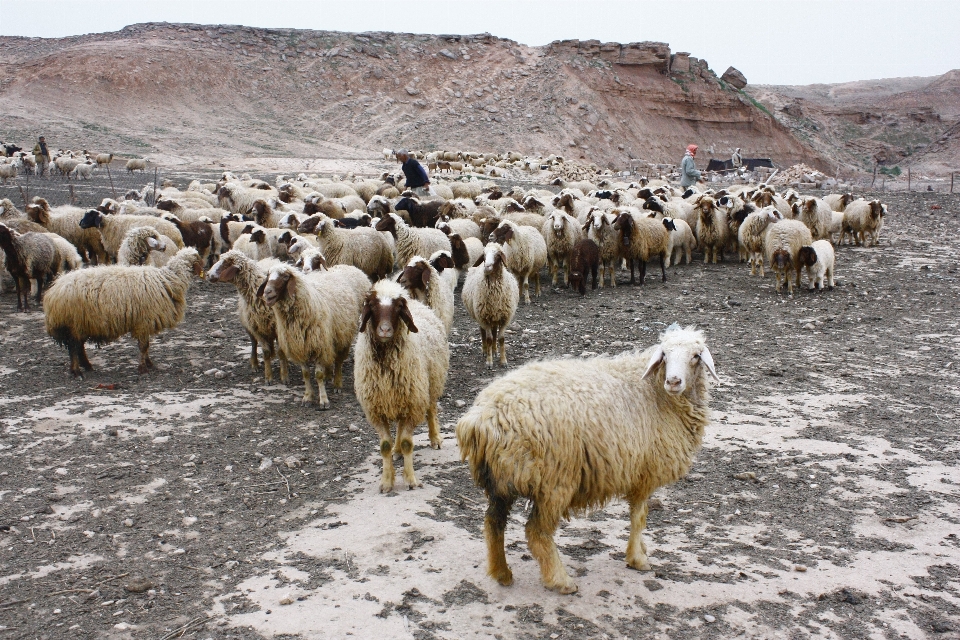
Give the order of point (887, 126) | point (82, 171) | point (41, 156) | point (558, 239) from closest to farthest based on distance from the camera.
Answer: point (558, 239)
point (82, 171)
point (41, 156)
point (887, 126)

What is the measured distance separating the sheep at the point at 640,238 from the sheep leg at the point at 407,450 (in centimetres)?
891

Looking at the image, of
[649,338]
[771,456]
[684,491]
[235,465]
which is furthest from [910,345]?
[235,465]

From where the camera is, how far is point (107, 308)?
820 cm

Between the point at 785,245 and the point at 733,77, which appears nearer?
the point at 785,245

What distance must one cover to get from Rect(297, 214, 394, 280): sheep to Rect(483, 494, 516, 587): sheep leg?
8.25 meters

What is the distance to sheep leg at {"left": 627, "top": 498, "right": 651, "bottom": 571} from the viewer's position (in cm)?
428

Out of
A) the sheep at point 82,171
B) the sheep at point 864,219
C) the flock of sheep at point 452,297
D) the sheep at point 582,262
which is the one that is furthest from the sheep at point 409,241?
the sheep at point 82,171

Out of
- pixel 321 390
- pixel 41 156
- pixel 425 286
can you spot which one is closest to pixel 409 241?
pixel 425 286

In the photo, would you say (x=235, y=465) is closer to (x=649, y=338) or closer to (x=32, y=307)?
(x=649, y=338)

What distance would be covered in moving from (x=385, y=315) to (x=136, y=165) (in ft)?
104

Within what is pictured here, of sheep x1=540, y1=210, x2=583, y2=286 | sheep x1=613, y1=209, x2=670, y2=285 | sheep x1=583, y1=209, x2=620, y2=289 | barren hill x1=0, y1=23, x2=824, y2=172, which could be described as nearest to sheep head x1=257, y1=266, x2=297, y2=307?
sheep x1=540, y1=210, x2=583, y2=286

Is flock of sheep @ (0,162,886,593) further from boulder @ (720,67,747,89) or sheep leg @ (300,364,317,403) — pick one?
boulder @ (720,67,747,89)

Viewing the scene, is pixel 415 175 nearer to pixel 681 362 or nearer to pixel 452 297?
pixel 452 297

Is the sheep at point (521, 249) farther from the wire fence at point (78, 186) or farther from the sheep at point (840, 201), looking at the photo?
the wire fence at point (78, 186)
